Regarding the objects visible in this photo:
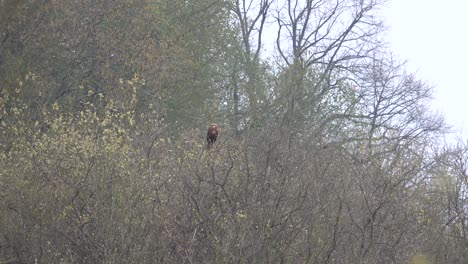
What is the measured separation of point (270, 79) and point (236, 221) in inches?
789

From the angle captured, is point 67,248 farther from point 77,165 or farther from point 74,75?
point 74,75

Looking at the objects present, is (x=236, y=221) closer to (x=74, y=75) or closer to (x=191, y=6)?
(x=74, y=75)

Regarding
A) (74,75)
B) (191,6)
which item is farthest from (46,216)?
(191,6)

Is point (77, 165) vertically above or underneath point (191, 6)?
underneath

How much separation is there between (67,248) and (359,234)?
15.8 feet

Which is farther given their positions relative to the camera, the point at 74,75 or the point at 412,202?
the point at 74,75

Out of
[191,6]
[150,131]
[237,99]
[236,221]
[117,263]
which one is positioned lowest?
[117,263]

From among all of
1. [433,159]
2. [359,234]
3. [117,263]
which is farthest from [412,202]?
[117,263]

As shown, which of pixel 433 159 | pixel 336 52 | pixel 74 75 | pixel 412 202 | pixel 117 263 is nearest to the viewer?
pixel 117 263

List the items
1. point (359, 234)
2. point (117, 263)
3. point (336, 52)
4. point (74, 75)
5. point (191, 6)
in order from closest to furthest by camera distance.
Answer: point (117, 263), point (359, 234), point (74, 75), point (191, 6), point (336, 52)

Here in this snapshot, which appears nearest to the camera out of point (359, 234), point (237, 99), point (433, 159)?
point (359, 234)

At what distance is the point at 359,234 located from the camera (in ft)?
53.8

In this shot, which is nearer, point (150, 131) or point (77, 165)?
point (77, 165)

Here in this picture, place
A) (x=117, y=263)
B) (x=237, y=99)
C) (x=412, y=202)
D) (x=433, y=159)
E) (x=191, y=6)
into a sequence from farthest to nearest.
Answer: (x=237, y=99)
(x=191, y=6)
(x=433, y=159)
(x=412, y=202)
(x=117, y=263)
